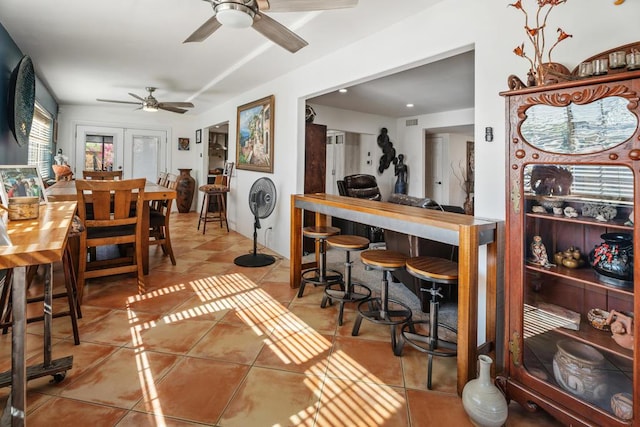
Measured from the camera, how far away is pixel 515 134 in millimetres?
1479

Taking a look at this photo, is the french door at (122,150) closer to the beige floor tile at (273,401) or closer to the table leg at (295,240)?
the table leg at (295,240)

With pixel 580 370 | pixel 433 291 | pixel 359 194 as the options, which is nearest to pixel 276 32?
pixel 433 291

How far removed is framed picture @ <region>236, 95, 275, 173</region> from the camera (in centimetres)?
439

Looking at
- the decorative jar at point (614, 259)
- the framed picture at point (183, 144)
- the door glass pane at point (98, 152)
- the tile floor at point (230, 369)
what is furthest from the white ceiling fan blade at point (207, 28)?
the door glass pane at point (98, 152)

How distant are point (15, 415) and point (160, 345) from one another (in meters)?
0.96

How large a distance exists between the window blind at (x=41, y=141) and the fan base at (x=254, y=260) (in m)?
3.07

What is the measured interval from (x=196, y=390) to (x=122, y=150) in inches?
281

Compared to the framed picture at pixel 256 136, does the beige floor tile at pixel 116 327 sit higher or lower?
lower

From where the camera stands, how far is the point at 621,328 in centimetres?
124

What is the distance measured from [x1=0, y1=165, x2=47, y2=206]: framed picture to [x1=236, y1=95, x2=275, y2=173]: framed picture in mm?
2705

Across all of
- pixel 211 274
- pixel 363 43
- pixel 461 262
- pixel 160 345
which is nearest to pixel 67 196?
pixel 211 274

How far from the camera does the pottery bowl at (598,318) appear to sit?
1305mm

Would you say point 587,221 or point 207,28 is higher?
point 207,28

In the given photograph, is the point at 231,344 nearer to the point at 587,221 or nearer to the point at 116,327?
the point at 116,327
